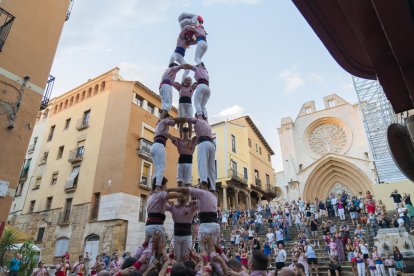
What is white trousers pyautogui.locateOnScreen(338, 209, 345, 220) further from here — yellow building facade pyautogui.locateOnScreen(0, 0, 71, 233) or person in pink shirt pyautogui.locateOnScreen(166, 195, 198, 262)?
yellow building facade pyautogui.locateOnScreen(0, 0, 71, 233)

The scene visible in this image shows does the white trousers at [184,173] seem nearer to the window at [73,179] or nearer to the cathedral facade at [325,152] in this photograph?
the window at [73,179]

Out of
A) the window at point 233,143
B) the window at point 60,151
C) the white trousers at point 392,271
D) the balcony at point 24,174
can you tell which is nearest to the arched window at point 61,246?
the window at point 60,151

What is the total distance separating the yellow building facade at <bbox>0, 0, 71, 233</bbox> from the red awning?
39.9 ft

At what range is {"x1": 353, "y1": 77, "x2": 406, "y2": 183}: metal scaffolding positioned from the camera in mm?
22719

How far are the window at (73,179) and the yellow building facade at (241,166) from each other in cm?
1118

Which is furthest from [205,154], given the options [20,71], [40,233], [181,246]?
[40,233]

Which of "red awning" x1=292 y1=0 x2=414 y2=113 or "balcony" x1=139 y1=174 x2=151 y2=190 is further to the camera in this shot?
"balcony" x1=139 y1=174 x2=151 y2=190

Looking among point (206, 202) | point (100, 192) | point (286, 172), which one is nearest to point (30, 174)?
point (100, 192)

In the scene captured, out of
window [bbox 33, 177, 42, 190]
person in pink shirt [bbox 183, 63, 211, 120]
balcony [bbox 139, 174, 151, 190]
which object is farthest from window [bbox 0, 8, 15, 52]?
window [bbox 33, 177, 42, 190]

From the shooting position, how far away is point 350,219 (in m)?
17.1

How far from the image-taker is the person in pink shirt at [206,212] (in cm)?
482

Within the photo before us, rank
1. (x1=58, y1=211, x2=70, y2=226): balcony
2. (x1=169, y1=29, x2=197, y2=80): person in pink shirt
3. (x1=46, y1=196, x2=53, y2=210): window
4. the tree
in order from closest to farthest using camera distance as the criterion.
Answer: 1. (x1=169, y1=29, x2=197, y2=80): person in pink shirt
2. the tree
3. (x1=58, y1=211, x2=70, y2=226): balcony
4. (x1=46, y1=196, x2=53, y2=210): window

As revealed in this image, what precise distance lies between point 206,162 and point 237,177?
92.4 feet

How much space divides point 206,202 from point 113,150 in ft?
65.1
